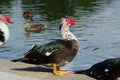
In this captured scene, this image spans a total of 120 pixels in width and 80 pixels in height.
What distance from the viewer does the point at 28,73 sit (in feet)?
32.6

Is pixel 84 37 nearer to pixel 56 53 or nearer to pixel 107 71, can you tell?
pixel 56 53

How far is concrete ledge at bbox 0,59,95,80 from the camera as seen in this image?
31.2 feet

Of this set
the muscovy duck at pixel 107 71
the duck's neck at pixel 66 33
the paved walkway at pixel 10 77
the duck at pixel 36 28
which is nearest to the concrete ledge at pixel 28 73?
the paved walkway at pixel 10 77

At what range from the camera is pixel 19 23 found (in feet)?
88.1

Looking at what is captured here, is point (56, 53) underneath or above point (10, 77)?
above

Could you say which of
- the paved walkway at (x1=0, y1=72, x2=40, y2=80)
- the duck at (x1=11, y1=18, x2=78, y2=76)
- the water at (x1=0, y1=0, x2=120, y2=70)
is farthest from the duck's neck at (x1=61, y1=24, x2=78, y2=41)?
the water at (x1=0, y1=0, x2=120, y2=70)

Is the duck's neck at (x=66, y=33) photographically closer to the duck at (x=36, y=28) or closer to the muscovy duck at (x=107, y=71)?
the muscovy duck at (x=107, y=71)

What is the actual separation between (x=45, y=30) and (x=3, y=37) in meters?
12.5

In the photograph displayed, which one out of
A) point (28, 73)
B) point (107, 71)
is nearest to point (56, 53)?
point (28, 73)

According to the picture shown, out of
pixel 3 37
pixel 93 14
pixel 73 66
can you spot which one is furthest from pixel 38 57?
pixel 93 14

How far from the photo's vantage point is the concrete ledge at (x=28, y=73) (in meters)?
9.51

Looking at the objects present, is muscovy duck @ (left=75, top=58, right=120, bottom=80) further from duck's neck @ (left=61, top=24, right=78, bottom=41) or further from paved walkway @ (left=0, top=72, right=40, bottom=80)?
paved walkway @ (left=0, top=72, right=40, bottom=80)

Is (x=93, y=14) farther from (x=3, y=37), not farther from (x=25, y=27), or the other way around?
(x=3, y=37)

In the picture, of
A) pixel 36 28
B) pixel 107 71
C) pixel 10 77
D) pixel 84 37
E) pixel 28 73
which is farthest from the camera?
pixel 36 28
